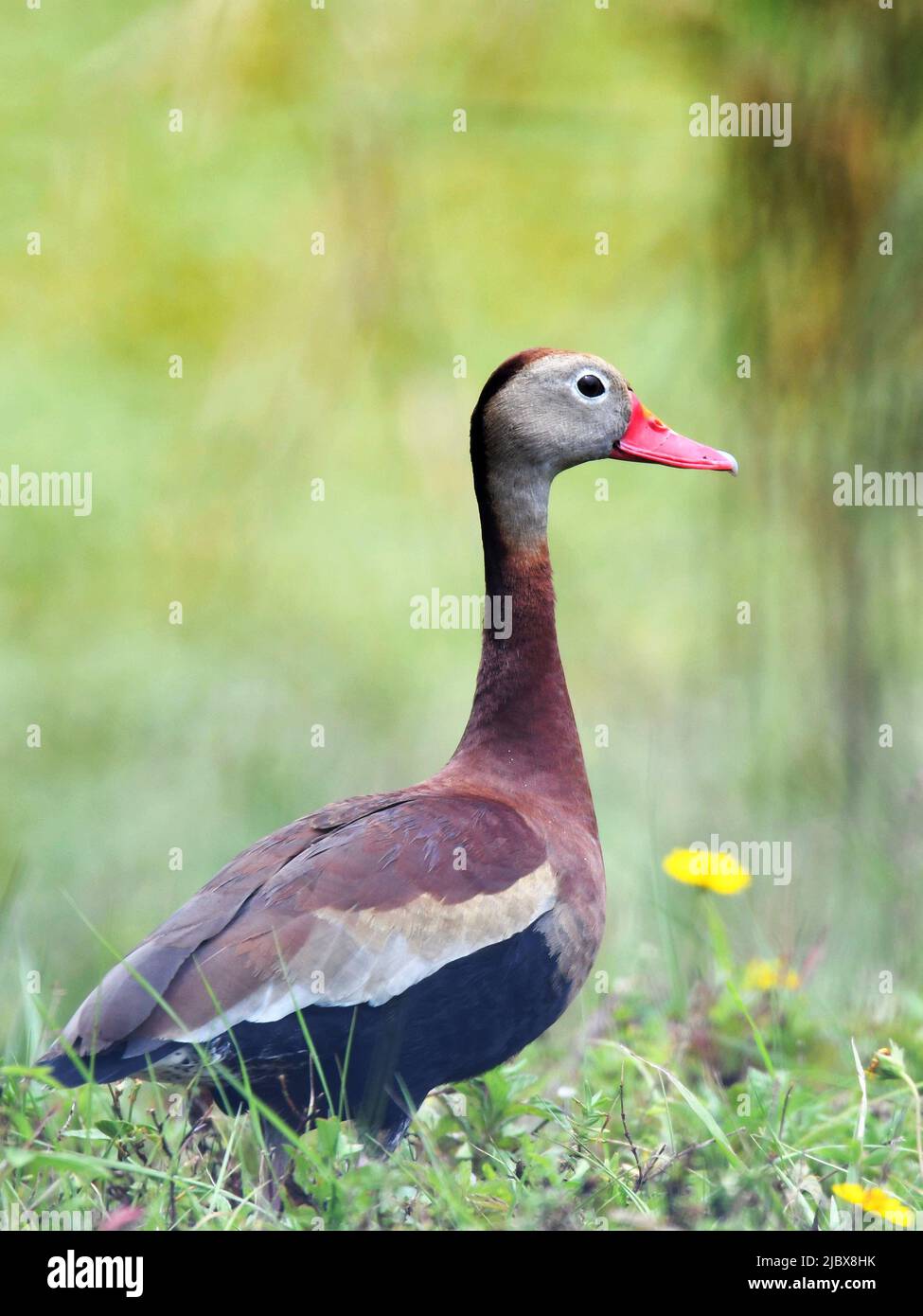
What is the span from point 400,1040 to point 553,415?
47.8 inches

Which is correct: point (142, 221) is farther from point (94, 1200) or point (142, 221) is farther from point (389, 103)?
point (94, 1200)

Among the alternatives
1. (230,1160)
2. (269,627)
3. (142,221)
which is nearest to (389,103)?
(142,221)

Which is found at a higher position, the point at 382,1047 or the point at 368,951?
the point at 368,951

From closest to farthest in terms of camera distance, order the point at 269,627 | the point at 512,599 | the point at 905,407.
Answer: the point at 512,599 → the point at 905,407 → the point at 269,627

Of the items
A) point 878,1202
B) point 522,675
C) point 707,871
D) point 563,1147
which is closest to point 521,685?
point 522,675

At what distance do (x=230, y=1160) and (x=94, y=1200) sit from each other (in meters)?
0.29

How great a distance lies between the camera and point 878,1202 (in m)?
2.25

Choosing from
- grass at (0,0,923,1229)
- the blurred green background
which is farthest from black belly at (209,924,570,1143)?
the blurred green background

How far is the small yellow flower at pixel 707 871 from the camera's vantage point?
3.16 metres

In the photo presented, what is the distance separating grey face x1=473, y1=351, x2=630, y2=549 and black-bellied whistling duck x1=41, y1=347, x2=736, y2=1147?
48cm

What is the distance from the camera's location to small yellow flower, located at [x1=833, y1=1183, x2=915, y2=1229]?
224 centimetres

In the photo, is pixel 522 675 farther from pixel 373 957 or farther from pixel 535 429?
pixel 373 957

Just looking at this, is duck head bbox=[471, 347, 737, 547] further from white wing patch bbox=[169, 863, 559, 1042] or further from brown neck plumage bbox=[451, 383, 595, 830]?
white wing patch bbox=[169, 863, 559, 1042]

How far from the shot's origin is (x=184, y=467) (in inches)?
173
